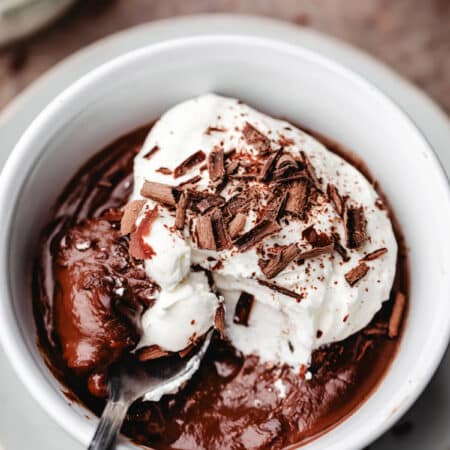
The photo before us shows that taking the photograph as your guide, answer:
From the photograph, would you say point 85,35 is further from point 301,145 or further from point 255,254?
point 255,254

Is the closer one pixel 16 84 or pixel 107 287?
pixel 107 287

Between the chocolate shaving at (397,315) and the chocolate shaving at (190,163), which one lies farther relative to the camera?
the chocolate shaving at (397,315)

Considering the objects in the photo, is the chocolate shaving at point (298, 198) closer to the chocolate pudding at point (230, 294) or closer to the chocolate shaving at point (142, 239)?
the chocolate pudding at point (230, 294)

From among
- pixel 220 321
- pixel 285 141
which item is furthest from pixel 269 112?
pixel 220 321

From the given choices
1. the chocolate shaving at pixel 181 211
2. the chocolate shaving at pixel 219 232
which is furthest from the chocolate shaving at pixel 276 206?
the chocolate shaving at pixel 181 211

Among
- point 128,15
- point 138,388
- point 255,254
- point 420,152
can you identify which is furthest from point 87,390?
point 128,15
